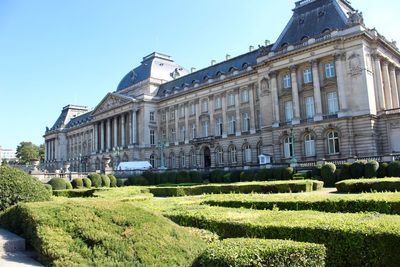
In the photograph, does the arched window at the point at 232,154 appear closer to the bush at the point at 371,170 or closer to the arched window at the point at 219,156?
the arched window at the point at 219,156

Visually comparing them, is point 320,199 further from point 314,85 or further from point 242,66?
point 242,66

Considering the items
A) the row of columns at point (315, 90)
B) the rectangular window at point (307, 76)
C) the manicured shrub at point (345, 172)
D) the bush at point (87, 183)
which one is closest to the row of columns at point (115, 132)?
the bush at point (87, 183)

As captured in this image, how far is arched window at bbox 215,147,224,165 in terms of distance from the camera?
6094 centimetres

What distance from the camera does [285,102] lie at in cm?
4975

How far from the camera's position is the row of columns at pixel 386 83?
4475 centimetres

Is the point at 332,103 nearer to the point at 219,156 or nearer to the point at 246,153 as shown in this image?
the point at 246,153

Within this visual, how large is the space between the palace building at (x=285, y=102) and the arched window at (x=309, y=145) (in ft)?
0.39

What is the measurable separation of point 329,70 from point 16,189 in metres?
40.8

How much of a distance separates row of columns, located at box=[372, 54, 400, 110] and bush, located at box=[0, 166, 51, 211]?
135 ft

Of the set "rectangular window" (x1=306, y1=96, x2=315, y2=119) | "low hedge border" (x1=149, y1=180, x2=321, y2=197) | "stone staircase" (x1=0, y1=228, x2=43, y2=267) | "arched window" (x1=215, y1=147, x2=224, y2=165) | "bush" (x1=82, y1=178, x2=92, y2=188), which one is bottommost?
"stone staircase" (x1=0, y1=228, x2=43, y2=267)

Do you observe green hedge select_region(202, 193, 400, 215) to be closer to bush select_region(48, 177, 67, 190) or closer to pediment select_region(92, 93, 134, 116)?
bush select_region(48, 177, 67, 190)

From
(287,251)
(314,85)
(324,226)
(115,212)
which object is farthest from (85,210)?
(314,85)

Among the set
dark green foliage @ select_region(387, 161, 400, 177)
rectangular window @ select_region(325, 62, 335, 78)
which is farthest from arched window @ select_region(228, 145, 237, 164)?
dark green foliage @ select_region(387, 161, 400, 177)

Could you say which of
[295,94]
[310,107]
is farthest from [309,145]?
[295,94]
